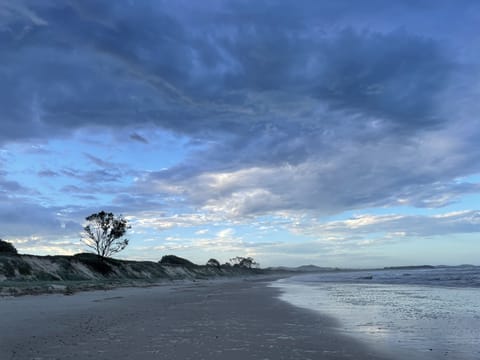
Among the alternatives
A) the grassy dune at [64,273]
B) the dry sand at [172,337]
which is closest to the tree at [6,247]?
the grassy dune at [64,273]

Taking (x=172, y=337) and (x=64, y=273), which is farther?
(x=64, y=273)

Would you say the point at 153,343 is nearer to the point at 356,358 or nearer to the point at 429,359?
the point at 356,358

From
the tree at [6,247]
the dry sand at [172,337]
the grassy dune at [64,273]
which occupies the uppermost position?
the tree at [6,247]

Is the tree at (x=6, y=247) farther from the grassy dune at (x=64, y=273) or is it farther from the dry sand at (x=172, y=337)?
the dry sand at (x=172, y=337)

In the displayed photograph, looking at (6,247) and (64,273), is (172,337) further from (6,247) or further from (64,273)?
(6,247)

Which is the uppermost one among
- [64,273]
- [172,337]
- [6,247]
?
[6,247]

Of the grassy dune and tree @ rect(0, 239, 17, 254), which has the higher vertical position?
tree @ rect(0, 239, 17, 254)

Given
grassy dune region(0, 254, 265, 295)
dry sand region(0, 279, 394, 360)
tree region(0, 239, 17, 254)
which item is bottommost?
dry sand region(0, 279, 394, 360)

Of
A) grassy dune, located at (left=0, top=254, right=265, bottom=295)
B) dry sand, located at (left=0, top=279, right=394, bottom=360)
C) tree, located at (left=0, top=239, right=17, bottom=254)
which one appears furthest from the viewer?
tree, located at (left=0, top=239, right=17, bottom=254)

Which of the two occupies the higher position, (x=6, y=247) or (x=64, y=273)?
(x=6, y=247)

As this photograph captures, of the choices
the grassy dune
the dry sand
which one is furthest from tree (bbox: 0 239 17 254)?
the dry sand

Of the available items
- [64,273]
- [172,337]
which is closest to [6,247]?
[64,273]

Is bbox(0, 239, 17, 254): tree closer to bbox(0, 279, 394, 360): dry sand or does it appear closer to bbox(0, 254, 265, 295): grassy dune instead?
bbox(0, 254, 265, 295): grassy dune

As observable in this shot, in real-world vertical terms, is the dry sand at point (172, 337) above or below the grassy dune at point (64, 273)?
below
